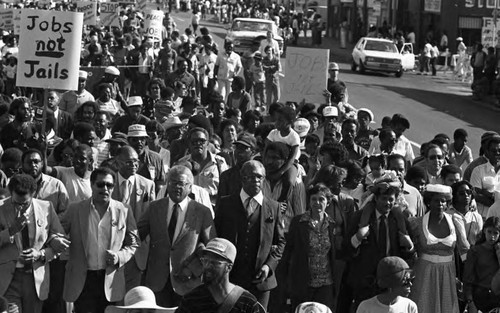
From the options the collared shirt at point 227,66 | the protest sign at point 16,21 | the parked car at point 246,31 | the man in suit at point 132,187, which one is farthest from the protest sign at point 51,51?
the parked car at point 246,31

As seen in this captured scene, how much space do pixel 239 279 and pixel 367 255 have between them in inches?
46.0

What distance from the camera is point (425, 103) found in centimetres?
3706

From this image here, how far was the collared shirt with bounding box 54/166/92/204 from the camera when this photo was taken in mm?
10992

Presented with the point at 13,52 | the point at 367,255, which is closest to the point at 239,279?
the point at 367,255

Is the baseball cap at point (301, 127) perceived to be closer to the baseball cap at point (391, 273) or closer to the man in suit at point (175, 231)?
the man in suit at point (175, 231)

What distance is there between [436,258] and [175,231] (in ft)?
7.08

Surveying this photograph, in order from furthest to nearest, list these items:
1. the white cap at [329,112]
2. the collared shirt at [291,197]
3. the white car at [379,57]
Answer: the white car at [379,57]
the white cap at [329,112]
the collared shirt at [291,197]

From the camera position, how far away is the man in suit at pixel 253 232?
399 inches

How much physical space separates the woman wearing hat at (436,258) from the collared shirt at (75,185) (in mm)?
2780

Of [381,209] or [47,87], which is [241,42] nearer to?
[47,87]

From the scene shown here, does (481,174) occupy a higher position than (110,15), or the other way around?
(110,15)

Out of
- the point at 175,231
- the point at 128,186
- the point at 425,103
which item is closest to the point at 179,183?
the point at 175,231

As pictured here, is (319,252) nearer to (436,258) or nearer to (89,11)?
(436,258)

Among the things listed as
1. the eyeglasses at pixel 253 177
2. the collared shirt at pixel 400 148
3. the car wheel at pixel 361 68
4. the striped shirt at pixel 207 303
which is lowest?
the car wheel at pixel 361 68
